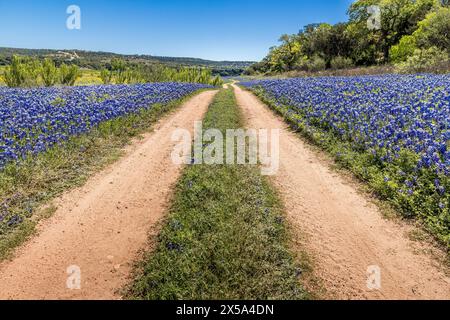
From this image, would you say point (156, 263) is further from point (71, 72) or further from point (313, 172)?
point (71, 72)

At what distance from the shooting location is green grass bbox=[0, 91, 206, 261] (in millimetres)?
5880

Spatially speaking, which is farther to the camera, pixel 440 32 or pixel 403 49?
pixel 403 49

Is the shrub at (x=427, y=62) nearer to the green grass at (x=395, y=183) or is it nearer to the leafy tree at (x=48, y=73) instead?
the green grass at (x=395, y=183)

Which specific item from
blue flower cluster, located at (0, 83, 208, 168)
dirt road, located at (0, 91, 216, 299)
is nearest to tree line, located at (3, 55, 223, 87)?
blue flower cluster, located at (0, 83, 208, 168)

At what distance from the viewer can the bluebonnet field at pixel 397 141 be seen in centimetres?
656

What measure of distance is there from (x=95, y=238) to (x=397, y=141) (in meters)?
8.64

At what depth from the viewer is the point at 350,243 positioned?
5570mm

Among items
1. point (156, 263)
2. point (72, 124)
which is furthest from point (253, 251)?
point (72, 124)

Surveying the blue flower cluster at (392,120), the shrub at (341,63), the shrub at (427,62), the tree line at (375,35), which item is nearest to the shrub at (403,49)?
the tree line at (375,35)

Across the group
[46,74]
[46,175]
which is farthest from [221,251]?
[46,74]

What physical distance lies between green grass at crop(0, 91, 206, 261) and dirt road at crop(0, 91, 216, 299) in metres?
0.30

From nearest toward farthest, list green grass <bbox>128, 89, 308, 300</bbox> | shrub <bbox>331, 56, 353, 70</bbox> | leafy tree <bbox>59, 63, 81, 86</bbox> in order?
green grass <bbox>128, 89, 308, 300</bbox>, leafy tree <bbox>59, 63, 81, 86</bbox>, shrub <bbox>331, 56, 353, 70</bbox>

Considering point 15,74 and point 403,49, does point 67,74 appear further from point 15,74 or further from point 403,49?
point 403,49

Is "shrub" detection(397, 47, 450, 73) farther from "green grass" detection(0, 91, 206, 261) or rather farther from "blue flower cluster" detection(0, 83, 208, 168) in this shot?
"green grass" detection(0, 91, 206, 261)
